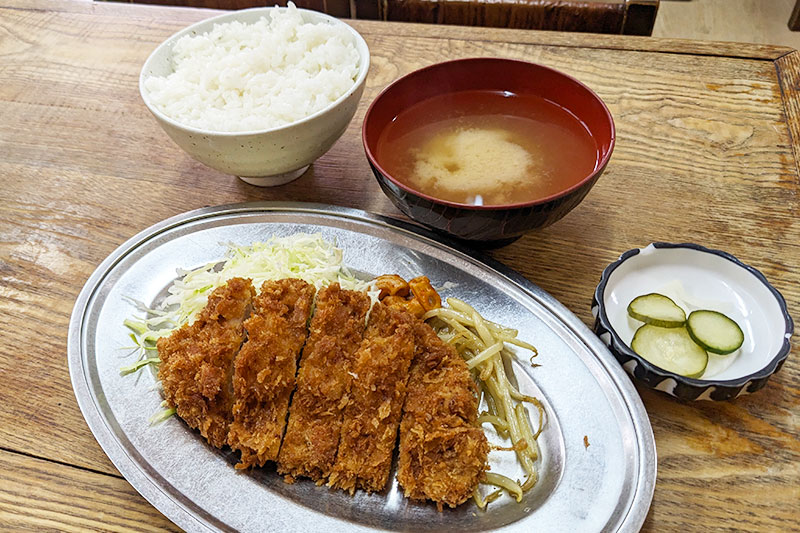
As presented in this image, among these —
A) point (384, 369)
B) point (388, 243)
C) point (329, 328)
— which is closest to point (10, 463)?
point (329, 328)

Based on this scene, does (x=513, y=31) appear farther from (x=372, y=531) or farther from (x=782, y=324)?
(x=372, y=531)

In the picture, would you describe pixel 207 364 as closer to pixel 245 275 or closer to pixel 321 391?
pixel 321 391

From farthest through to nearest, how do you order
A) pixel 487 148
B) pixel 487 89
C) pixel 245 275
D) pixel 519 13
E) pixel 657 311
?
1. pixel 519 13
2. pixel 487 89
3. pixel 487 148
4. pixel 245 275
5. pixel 657 311

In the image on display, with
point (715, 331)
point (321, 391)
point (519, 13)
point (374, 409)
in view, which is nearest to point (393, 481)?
point (374, 409)

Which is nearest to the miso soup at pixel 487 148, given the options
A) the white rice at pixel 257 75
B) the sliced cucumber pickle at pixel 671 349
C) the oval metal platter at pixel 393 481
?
the oval metal platter at pixel 393 481

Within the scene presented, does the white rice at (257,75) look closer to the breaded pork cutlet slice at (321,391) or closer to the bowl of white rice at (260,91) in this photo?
the bowl of white rice at (260,91)

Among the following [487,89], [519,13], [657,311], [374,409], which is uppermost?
[487,89]

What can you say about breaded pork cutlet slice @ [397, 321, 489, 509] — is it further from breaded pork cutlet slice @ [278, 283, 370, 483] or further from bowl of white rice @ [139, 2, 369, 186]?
bowl of white rice @ [139, 2, 369, 186]
